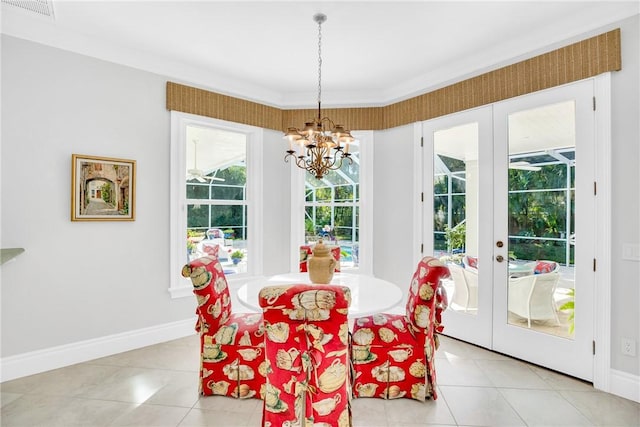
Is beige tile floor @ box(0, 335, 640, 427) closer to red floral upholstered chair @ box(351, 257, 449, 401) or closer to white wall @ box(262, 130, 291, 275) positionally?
red floral upholstered chair @ box(351, 257, 449, 401)

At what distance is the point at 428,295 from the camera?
6.74 ft

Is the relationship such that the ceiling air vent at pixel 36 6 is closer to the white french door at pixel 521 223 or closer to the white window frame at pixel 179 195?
the white window frame at pixel 179 195

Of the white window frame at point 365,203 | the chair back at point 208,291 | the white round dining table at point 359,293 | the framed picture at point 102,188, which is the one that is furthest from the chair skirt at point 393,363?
the framed picture at point 102,188

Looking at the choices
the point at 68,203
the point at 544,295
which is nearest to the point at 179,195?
the point at 68,203

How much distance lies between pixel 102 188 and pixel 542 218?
3.77m

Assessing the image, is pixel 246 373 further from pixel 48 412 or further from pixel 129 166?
pixel 129 166

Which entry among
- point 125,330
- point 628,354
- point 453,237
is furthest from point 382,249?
point 125,330

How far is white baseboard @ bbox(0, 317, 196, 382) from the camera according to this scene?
8.13 feet

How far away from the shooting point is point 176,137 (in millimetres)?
3299

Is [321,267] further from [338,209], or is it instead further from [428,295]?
[338,209]

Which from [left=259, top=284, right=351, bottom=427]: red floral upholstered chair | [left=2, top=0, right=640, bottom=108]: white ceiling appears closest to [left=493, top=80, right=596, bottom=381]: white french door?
[left=2, top=0, right=640, bottom=108]: white ceiling

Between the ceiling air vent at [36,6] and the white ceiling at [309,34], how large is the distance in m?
0.04

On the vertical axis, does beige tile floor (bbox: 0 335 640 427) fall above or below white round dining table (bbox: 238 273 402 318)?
below

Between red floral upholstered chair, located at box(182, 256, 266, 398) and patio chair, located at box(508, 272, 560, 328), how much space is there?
7.14ft
